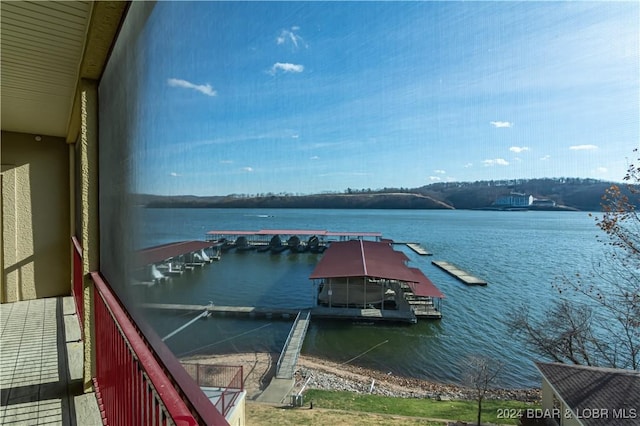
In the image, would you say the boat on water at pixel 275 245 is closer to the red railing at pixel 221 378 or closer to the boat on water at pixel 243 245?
the boat on water at pixel 243 245

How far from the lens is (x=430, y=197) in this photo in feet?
4.23

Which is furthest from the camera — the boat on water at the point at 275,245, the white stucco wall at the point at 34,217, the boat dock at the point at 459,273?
the white stucco wall at the point at 34,217

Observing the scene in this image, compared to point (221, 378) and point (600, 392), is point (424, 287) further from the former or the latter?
point (221, 378)

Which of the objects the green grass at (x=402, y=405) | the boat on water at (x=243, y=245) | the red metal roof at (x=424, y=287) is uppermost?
the boat on water at (x=243, y=245)

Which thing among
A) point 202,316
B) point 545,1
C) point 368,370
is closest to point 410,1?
point 545,1

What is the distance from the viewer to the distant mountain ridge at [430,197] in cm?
81

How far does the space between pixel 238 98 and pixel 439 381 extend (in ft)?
23.9

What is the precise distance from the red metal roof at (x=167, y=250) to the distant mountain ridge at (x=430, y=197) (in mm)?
97

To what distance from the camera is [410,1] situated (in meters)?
0.95

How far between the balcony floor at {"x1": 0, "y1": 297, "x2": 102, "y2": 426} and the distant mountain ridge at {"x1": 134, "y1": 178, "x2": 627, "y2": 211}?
5.52 feet

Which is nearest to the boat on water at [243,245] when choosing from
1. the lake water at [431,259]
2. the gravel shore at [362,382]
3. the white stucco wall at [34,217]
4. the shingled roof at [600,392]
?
the lake water at [431,259]

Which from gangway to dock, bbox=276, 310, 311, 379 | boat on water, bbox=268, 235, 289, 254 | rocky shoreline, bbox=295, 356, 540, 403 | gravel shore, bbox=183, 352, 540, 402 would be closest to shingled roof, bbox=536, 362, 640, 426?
boat on water, bbox=268, 235, 289, 254

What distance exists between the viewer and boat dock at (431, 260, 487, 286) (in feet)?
6.67

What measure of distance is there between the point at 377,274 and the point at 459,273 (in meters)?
1.21
